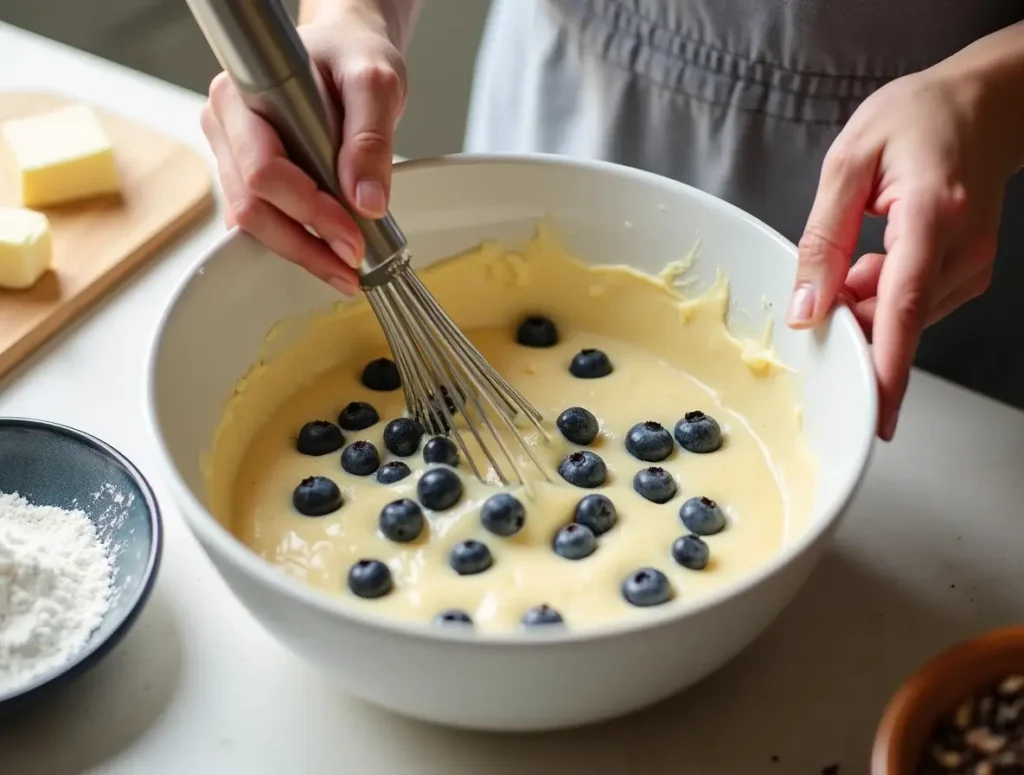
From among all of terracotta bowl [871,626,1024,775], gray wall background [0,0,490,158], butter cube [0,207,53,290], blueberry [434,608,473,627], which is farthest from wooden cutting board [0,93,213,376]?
gray wall background [0,0,490,158]

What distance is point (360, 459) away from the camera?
29.8 inches

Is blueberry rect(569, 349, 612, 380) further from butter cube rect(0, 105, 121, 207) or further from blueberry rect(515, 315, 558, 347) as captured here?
butter cube rect(0, 105, 121, 207)

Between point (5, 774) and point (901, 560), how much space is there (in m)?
0.57

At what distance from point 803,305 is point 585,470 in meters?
0.18

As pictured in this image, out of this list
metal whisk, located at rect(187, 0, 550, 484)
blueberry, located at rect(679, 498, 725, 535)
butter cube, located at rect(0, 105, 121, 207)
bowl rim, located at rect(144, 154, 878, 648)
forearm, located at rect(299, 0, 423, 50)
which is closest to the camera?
bowl rim, located at rect(144, 154, 878, 648)

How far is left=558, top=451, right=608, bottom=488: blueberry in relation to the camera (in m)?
0.75

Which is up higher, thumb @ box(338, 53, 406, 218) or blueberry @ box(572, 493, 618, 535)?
thumb @ box(338, 53, 406, 218)

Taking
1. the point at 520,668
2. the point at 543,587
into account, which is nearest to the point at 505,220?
the point at 543,587

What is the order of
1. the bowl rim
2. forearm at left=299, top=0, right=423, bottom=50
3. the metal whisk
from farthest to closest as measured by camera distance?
1. forearm at left=299, top=0, right=423, bottom=50
2. the metal whisk
3. the bowl rim

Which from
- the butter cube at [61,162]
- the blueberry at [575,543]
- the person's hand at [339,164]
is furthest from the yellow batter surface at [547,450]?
the butter cube at [61,162]

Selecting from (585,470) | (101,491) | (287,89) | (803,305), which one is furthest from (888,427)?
(101,491)

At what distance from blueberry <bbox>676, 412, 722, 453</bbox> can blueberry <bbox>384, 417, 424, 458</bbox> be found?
7.4 inches

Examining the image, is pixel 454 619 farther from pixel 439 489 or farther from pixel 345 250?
pixel 345 250

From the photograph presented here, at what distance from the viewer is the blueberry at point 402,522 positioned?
69 centimetres
